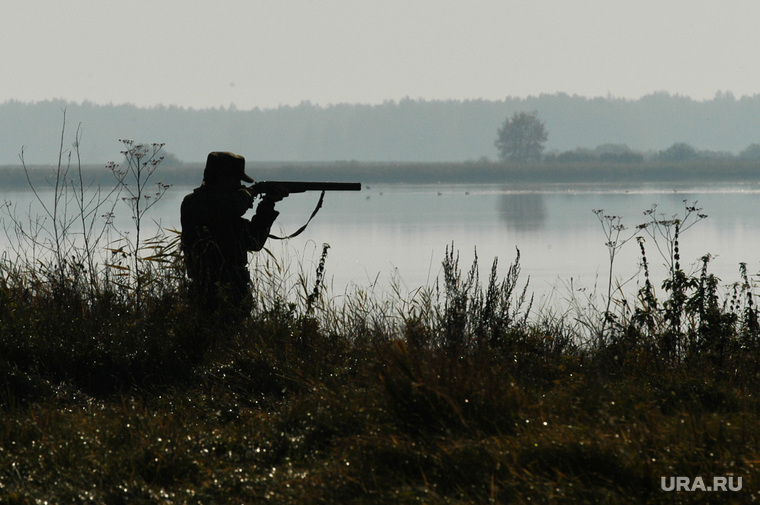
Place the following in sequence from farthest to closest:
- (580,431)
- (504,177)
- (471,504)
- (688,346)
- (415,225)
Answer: (504,177) < (415,225) < (688,346) < (580,431) < (471,504)

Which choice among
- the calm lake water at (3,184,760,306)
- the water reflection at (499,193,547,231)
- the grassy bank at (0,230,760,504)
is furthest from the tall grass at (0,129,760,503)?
the water reflection at (499,193,547,231)

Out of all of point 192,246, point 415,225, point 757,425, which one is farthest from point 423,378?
point 415,225

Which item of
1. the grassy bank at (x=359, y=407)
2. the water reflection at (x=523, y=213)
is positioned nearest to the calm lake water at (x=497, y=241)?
the water reflection at (x=523, y=213)

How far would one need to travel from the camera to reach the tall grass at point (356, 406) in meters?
3.67

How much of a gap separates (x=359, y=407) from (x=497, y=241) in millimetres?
19672

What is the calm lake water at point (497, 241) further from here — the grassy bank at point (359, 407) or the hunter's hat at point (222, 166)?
the grassy bank at point (359, 407)

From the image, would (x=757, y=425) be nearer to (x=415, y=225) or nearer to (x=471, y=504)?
(x=471, y=504)

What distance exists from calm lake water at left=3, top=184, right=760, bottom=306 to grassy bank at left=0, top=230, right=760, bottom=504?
1.96 m

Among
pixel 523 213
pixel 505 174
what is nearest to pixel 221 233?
pixel 523 213

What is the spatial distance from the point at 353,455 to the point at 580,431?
1094 millimetres

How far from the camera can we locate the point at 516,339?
6.39 meters

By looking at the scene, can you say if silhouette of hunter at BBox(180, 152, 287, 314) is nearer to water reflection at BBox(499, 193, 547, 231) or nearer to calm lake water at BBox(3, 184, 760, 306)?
calm lake water at BBox(3, 184, 760, 306)

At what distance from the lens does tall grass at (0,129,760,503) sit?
367cm

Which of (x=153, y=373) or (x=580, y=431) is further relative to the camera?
(x=153, y=373)
